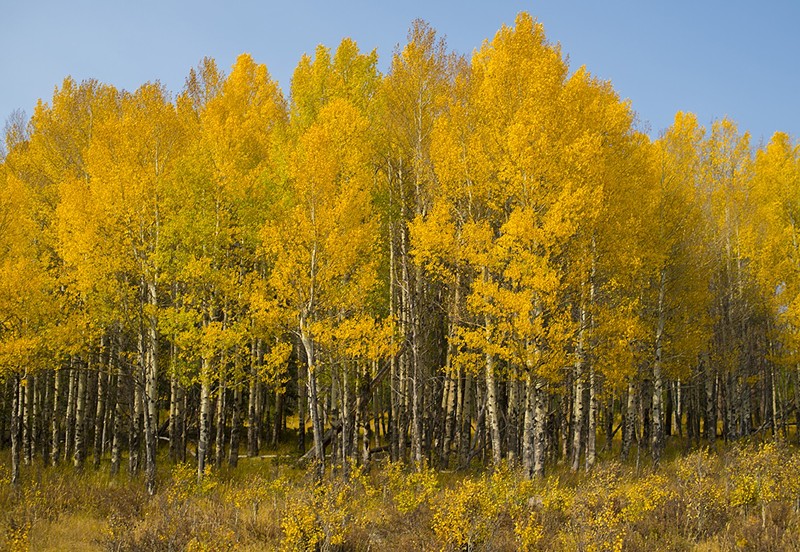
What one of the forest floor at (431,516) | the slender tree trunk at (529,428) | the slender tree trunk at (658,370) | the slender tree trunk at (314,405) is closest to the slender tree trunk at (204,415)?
the forest floor at (431,516)

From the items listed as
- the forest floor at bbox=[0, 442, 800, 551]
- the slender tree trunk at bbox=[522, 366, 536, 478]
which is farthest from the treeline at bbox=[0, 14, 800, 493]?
the forest floor at bbox=[0, 442, 800, 551]

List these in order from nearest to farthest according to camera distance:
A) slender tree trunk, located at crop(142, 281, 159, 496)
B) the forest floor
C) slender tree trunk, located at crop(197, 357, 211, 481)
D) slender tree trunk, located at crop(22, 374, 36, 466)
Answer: the forest floor, slender tree trunk, located at crop(142, 281, 159, 496), slender tree trunk, located at crop(197, 357, 211, 481), slender tree trunk, located at crop(22, 374, 36, 466)

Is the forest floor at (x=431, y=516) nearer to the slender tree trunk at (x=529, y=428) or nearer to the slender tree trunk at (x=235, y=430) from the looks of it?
the slender tree trunk at (x=529, y=428)

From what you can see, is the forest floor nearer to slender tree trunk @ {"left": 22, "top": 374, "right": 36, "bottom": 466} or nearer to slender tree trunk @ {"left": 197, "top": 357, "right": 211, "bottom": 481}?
slender tree trunk @ {"left": 197, "top": 357, "right": 211, "bottom": 481}

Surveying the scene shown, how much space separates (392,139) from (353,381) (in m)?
7.12

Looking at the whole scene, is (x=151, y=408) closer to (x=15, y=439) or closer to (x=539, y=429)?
(x=15, y=439)

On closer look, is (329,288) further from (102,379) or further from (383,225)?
(102,379)

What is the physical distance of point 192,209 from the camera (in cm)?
1446

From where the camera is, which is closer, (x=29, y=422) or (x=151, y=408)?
(x=151, y=408)

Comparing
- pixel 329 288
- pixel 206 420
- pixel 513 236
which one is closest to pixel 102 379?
pixel 206 420

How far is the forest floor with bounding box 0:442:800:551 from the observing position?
8.16 m

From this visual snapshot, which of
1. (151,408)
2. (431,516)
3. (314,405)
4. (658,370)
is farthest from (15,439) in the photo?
(658,370)

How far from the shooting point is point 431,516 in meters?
9.74

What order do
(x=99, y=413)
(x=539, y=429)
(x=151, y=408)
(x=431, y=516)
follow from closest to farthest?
(x=431, y=516), (x=539, y=429), (x=151, y=408), (x=99, y=413)
